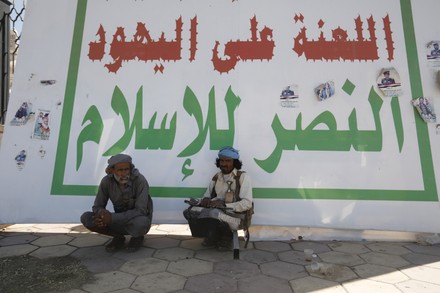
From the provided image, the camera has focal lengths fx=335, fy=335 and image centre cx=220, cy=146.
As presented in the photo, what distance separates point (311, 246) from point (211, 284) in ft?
3.61

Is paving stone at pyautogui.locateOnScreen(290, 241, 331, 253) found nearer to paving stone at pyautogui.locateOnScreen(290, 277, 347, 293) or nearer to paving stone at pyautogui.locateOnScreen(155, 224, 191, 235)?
paving stone at pyautogui.locateOnScreen(290, 277, 347, 293)

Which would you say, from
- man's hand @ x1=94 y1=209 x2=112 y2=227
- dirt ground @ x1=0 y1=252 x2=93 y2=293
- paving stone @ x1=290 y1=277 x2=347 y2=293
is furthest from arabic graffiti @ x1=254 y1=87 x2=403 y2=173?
dirt ground @ x1=0 y1=252 x2=93 y2=293

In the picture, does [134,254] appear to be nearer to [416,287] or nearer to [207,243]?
[207,243]

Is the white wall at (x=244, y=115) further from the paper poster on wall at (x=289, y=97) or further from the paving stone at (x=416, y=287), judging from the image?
the paving stone at (x=416, y=287)

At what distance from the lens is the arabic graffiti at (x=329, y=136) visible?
306cm

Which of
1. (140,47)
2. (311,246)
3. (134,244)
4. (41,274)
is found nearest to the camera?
(41,274)

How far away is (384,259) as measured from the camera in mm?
2529

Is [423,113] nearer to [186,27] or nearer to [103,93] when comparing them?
[186,27]

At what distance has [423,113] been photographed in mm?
3061

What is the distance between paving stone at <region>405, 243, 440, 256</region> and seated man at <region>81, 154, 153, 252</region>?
2.19 metres

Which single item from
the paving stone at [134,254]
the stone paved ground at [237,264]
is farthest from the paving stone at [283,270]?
the paving stone at [134,254]

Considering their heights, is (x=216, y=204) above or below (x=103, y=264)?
above

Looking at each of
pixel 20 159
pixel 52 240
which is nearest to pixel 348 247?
pixel 52 240

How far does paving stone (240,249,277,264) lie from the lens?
2.53 m
